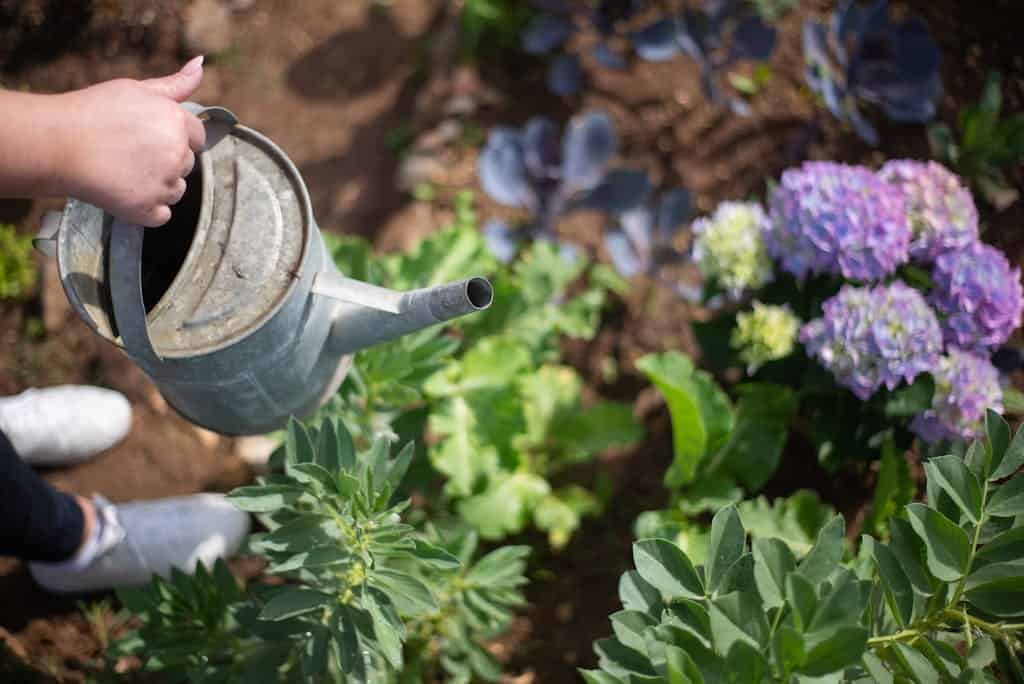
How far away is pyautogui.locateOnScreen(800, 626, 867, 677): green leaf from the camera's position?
0.88 metres

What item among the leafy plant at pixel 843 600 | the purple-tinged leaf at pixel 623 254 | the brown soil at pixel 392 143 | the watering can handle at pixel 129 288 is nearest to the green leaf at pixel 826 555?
the leafy plant at pixel 843 600

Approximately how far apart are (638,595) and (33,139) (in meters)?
0.96

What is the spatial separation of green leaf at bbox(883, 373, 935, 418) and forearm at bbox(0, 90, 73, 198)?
1383 millimetres

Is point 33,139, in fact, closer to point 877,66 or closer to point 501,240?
point 501,240

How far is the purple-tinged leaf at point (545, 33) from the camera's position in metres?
2.23

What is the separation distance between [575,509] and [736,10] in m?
1.39

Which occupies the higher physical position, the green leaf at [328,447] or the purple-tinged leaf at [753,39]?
the purple-tinged leaf at [753,39]

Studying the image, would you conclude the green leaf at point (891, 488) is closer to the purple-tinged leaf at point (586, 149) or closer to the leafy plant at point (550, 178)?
the leafy plant at point (550, 178)

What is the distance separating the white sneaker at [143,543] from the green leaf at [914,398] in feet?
4.48

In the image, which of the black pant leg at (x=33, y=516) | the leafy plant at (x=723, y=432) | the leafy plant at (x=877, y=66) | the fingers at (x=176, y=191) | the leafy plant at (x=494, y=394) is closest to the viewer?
the fingers at (x=176, y=191)

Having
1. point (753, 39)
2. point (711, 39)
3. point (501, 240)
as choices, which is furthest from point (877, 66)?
point (501, 240)

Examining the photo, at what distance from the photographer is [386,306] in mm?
1076

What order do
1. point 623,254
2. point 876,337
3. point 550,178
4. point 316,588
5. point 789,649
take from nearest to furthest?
point 789,649 → point 316,588 → point 876,337 → point 623,254 → point 550,178

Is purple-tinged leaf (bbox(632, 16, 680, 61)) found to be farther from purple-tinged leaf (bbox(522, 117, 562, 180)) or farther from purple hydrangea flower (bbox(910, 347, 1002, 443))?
purple hydrangea flower (bbox(910, 347, 1002, 443))
